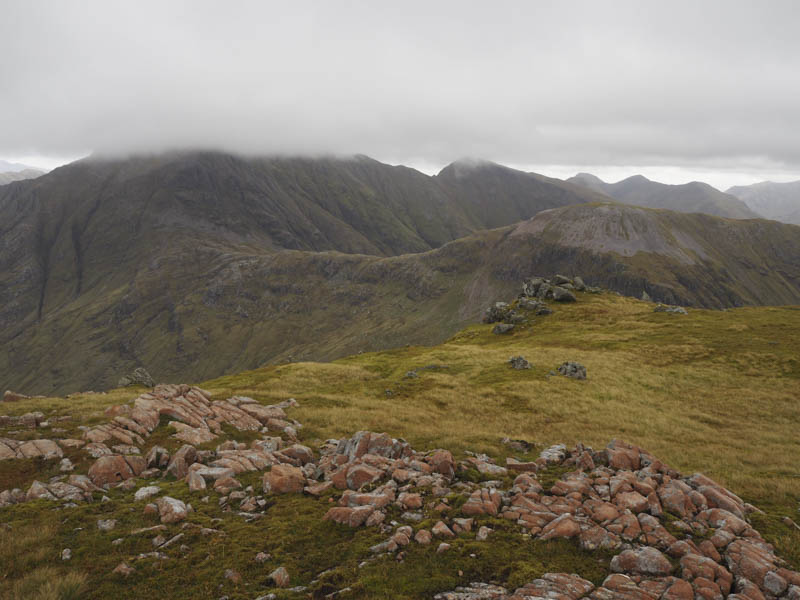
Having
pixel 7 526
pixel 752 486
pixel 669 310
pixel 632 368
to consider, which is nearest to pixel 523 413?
pixel 752 486

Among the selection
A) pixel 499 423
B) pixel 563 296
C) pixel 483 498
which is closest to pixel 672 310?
pixel 563 296

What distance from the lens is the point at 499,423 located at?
33781 mm

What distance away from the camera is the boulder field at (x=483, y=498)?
10086mm

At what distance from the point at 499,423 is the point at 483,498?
20.3 meters

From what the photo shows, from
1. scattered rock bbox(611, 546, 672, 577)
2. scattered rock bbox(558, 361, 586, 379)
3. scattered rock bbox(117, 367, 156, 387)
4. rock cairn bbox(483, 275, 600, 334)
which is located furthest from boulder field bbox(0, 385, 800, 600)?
rock cairn bbox(483, 275, 600, 334)

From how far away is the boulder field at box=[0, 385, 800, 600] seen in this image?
1009 cm

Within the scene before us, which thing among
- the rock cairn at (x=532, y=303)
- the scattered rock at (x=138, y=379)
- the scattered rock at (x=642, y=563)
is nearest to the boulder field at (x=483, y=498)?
the scattered rock at (x=642, y=563)

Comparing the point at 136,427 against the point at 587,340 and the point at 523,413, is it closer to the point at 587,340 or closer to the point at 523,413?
the point at 523,413

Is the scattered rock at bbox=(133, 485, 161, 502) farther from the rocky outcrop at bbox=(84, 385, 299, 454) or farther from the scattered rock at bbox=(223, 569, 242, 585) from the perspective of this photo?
the scattered rock at bbox=(223, 569, 242, 585)

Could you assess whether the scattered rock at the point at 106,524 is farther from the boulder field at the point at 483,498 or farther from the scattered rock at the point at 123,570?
the scattered rock at the point at 123,570

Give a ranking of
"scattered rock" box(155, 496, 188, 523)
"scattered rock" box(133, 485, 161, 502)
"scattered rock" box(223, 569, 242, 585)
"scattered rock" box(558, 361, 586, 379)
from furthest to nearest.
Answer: "scattered rock" box(558, 361, 586, 379), "scattered rock" box(133, 485, 161, 502), "scattered rock" box(155, 496, 188, 523), "scattered rock" box(223, 569, 242, 585)

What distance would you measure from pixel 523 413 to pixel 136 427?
101 feet

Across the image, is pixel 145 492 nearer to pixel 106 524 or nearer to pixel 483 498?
pixel 106 524

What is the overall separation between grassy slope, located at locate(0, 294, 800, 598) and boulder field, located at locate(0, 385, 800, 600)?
667mm
